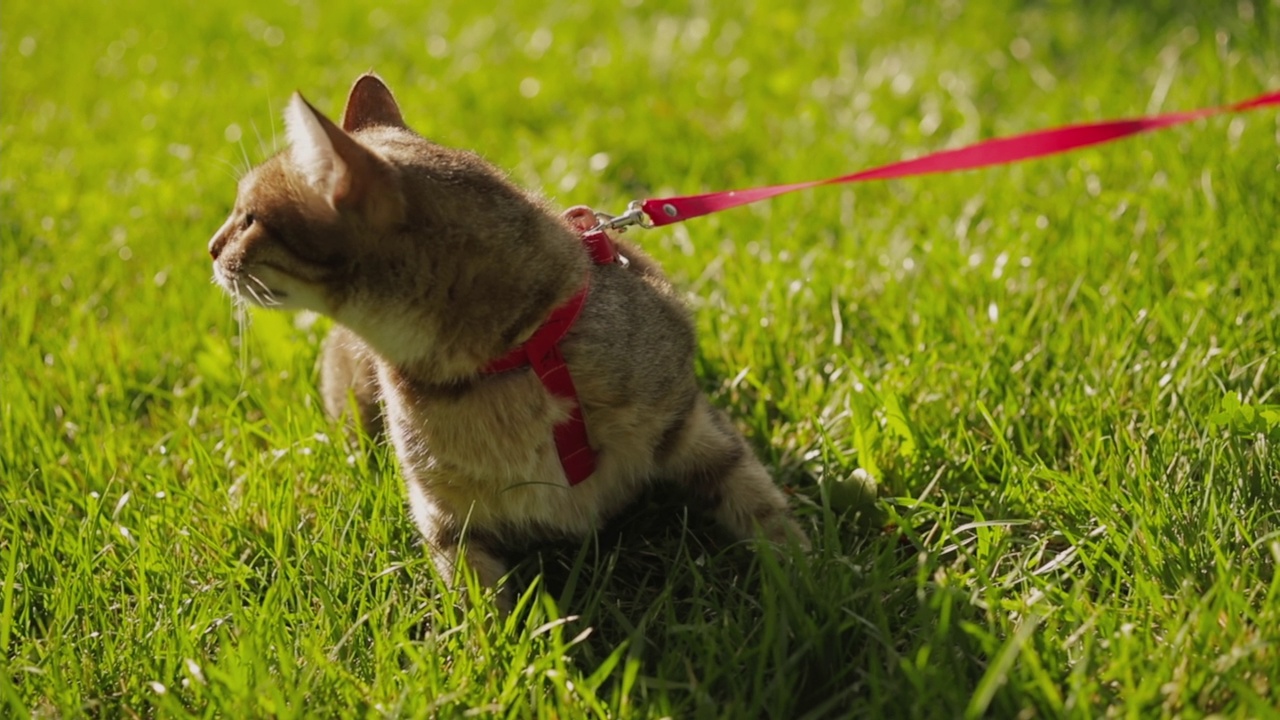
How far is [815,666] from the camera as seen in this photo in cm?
163

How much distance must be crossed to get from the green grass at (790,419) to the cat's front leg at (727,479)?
0.22ft

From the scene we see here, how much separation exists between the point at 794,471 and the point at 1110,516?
25.5 inches

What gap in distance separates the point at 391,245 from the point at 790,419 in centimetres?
106

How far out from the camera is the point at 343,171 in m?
1.59

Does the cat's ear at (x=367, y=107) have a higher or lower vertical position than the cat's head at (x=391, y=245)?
higher

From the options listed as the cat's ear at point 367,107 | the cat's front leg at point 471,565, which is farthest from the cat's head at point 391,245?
the cat's front leg at point 471,565

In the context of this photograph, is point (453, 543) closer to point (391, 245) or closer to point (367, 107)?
point (391, 245)

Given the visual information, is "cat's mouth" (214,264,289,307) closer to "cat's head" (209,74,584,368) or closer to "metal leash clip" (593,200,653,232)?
"cat's head" (209,74,584,368)

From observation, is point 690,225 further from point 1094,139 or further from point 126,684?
point 126,684

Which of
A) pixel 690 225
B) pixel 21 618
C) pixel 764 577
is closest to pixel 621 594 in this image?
pixel 764 577

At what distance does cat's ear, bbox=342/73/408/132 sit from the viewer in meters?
2.07

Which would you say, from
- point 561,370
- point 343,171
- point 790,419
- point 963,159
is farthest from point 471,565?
point 963,159

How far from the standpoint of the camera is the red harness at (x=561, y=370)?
1.78 m

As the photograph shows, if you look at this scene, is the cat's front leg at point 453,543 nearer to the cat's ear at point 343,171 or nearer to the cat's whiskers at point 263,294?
the cat's whiskers at point 263,294
